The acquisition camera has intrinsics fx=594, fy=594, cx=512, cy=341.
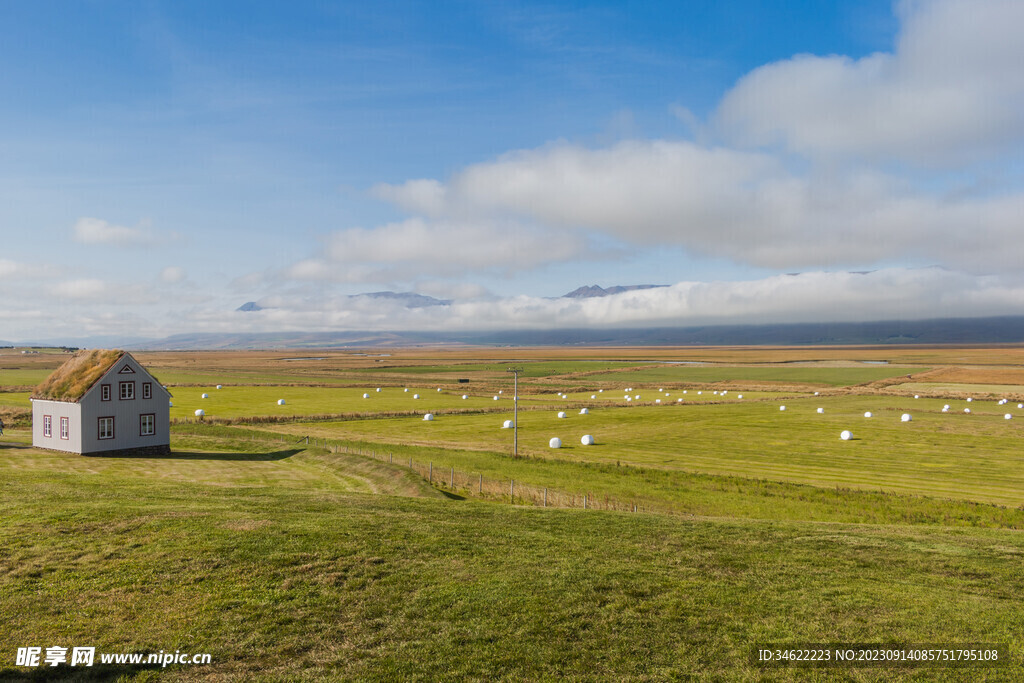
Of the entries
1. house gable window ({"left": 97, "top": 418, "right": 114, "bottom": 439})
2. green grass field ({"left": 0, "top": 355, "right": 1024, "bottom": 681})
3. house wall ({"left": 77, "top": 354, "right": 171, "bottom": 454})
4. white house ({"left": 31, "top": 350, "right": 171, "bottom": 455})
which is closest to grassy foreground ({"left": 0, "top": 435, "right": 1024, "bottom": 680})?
green grass field ({"left": 0, "top": 355, "right": 1024, "bottom": 681})

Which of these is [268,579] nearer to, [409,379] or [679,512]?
[679,512]

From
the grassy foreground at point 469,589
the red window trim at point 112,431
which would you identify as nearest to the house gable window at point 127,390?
the red window trim at point 112,431

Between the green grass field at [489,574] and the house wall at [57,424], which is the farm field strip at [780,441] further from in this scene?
the house wall at [57,424]

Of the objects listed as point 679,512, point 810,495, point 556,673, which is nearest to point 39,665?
point 556,673

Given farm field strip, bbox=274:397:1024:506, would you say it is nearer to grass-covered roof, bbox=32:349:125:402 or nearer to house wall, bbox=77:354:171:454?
house wall, bbox=77:354:171:454

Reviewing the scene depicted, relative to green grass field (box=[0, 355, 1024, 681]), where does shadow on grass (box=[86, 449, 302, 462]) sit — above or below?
below

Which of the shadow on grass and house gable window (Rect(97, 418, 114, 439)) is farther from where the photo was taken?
the shadow on grass

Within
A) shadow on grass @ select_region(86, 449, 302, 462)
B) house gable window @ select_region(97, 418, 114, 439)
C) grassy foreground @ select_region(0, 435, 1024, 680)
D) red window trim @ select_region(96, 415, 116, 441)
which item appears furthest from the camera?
shadow on grass @ select_region(86, 449, 302, 462)

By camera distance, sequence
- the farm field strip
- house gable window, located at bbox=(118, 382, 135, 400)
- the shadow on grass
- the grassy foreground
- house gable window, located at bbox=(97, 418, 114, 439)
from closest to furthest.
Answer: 1. the grassy foreground
2. the farm field strip
3. house gable window, located at bbox=(97, 418, 114, 439)
4. the shadow on grass
5. house gable window, located at bbox=(118, 382, 135, 400)
